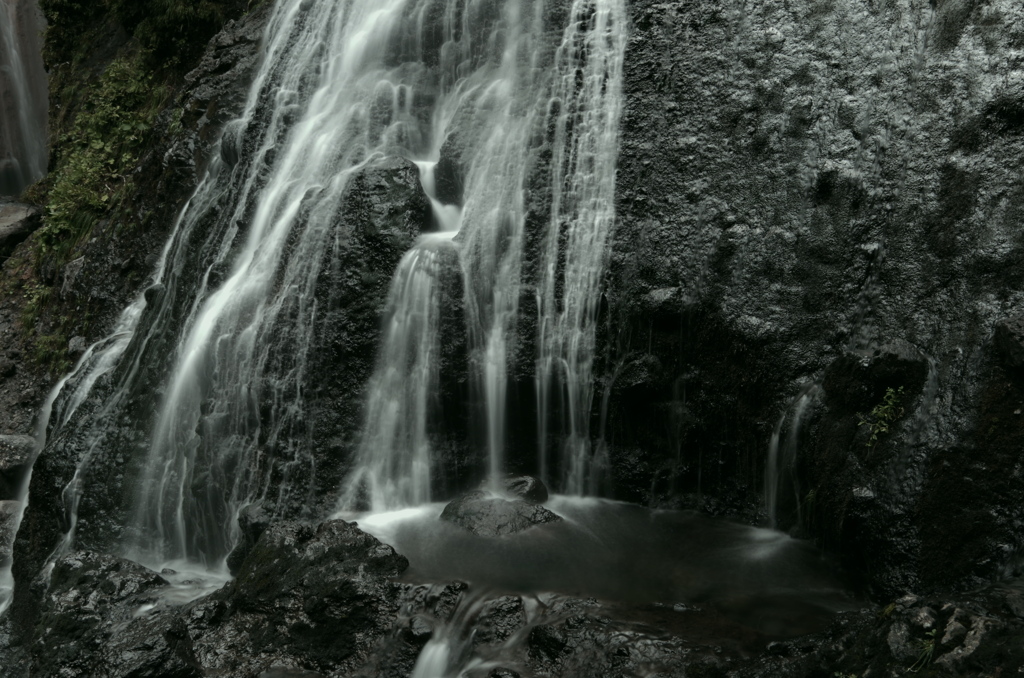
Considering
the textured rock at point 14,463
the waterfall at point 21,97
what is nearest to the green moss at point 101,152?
the waterfall at point 21,97

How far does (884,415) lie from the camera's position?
6277mm

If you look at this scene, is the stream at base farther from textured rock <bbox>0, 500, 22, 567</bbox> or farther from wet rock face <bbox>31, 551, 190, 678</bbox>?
textured rock <bbox>0, 500, 22, 567</bbox>

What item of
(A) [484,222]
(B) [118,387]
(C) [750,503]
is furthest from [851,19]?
(B) [118,387]

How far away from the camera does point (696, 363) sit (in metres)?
7.36

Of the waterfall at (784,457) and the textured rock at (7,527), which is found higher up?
the waterfall at (784,457)

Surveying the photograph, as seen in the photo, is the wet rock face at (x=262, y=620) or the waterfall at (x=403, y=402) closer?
the wet rock face at (x=262, y=620)

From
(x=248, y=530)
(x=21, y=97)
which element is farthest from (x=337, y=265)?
(x=21, y=97)

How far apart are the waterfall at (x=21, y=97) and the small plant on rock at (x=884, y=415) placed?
49.9ft

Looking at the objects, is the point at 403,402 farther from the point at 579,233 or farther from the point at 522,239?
the point at 579,233

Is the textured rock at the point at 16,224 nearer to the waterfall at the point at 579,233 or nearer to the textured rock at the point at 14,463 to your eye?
the textured rock at the point at 14,463

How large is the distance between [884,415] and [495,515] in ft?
9.20

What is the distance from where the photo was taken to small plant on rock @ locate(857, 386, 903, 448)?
20.5 ft

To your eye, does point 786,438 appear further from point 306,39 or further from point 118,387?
point 306,39

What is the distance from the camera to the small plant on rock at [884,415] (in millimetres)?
6238
